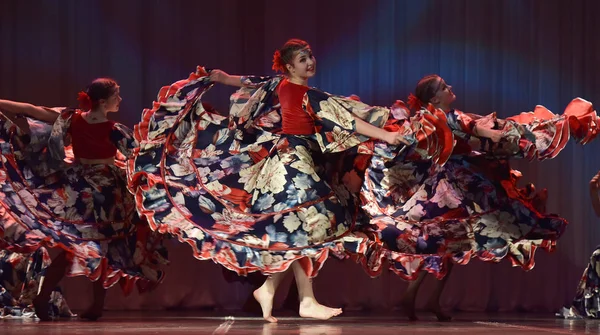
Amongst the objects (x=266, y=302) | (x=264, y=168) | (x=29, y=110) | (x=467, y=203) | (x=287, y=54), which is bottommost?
(x=266, y=302)

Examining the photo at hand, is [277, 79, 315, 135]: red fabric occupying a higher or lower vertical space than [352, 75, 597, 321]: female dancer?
Result: higher

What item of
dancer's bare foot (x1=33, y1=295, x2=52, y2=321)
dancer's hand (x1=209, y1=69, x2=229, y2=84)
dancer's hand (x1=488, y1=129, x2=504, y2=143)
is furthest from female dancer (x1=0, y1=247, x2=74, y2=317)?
dancer's hand (x1=488, y1=129, x2=504, y2=143)

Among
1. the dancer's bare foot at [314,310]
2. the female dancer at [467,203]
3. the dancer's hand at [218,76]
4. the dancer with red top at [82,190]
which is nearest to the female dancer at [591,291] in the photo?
the female dancer at [467,203]

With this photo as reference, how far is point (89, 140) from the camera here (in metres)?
5.31

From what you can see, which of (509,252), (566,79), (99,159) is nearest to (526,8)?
(566,79)

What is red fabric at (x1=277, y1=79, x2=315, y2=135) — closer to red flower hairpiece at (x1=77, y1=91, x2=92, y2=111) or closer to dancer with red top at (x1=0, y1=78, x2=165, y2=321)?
dancer with red top at (x1=0, y1=78, x2=165, y2=321)

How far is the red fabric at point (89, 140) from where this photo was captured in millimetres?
5316

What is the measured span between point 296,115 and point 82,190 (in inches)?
54.3

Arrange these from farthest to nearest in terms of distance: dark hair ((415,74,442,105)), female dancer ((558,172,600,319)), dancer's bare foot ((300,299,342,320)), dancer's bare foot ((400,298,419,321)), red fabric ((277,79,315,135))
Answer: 1. female dancer ((558,172,600,319))
2. dark hair ((415,74,442,105))
3. dancer's bare foot ((400,298,419,321))
4. red fabric ((277,79,315,135))
5. dancer's bare foot ((300,299,342,320))

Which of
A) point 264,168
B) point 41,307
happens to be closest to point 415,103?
point 264,168

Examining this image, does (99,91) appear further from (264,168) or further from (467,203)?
(467,203)

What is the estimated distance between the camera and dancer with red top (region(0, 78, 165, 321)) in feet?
17.0

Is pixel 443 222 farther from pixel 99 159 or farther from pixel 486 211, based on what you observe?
pixel 99 159

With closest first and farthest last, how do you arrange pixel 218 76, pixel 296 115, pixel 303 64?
pixel 296 115 → pixel 303 64 → pixel 218 76
